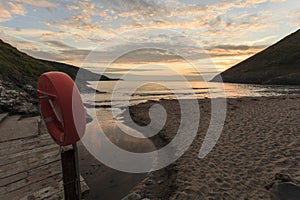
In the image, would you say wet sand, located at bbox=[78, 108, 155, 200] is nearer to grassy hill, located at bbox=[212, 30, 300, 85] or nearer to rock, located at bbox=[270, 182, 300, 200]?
rock, located at bbox=[270, 182, 300, 200]

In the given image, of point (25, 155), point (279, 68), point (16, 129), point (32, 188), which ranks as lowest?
point (32, 188)

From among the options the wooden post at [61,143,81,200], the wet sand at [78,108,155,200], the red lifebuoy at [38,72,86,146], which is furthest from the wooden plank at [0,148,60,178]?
the red lifebuoy at [38,72,86,146]

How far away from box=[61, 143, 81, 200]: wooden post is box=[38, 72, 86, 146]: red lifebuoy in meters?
0.29

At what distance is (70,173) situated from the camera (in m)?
3.20

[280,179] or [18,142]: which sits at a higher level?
[18,142]

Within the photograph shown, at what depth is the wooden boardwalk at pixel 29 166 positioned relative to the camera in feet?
13.1

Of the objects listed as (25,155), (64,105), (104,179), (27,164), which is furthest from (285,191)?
(25,155)

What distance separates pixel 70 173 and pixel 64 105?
1314 millimetres

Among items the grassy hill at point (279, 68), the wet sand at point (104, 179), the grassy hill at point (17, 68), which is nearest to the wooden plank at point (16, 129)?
the wet sand at point (104, 179)

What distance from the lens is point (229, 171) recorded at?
227 inches

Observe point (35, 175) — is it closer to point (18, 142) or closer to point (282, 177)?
point (18, 142)

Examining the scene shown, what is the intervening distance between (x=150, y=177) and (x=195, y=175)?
1547mm

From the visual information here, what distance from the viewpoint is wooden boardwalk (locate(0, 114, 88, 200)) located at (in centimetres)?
398

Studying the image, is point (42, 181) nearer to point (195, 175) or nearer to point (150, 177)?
point (150, 177)
